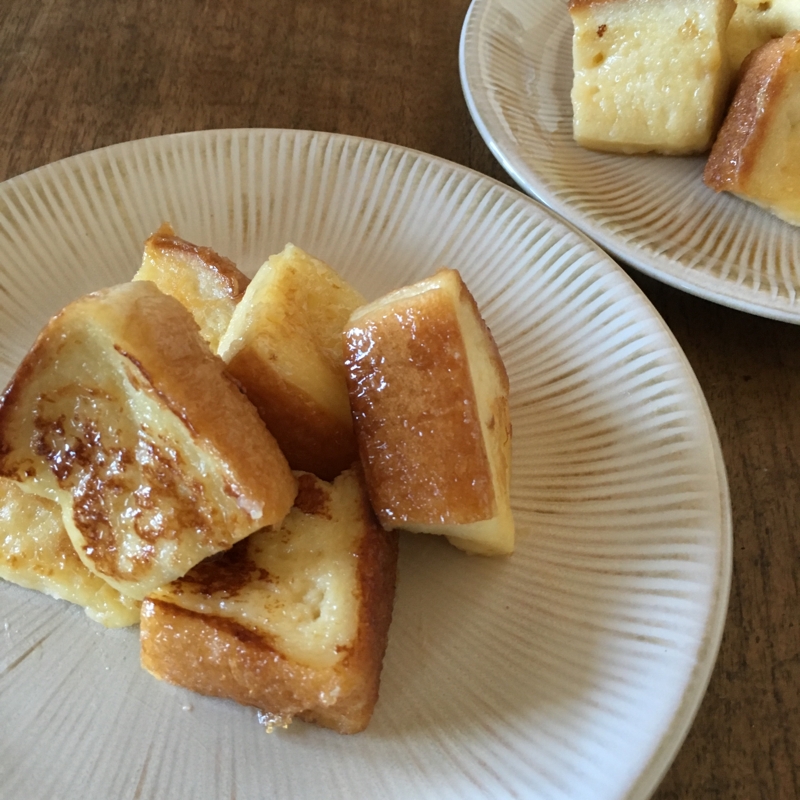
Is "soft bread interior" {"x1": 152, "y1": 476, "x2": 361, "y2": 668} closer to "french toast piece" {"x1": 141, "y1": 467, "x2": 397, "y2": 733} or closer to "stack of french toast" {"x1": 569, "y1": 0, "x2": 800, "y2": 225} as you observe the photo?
"french toast piece" {"x1": 141, "y1": 467, "x2": 397, "y2": 733}

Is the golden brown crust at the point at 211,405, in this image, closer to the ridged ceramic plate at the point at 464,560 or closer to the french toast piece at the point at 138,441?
the french toast piece at the point at 138,441

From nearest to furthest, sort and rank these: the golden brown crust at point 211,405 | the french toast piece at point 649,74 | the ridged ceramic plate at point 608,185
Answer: the golden brown crust at point 211,405 → the ridged ceramic plate at point 608,185 → the french toast piece at point 649,74

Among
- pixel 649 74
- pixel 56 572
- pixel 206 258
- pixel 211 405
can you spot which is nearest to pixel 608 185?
pixel 649 74

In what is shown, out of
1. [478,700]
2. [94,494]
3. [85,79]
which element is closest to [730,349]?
[478,700]

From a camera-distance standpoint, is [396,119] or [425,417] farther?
[396,119]

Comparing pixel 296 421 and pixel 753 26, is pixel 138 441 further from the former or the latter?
pixel 753 26

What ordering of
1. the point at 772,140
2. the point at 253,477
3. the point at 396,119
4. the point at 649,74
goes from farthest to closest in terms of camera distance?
1. the point at 396,119
2. the point at 649,74
3. the point at 772,140
4. the point at 253,477

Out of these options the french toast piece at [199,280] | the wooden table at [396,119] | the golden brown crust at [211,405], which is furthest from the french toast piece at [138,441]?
the wooden table at [396,119]
